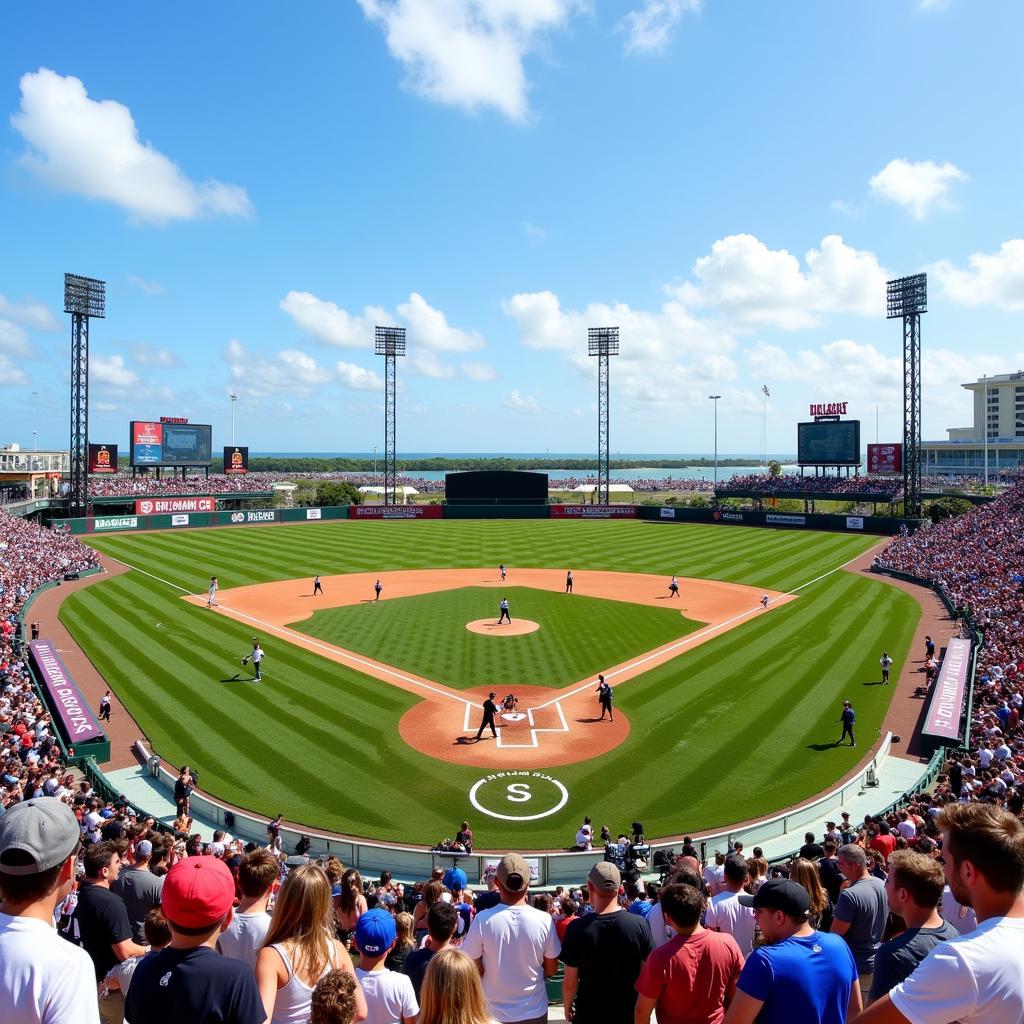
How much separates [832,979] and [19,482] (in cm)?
9363

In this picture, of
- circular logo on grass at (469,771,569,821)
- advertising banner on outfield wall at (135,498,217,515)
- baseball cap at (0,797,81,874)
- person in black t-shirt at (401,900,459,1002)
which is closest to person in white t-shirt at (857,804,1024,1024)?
person in black t-shirt at (401,900,459,1002)

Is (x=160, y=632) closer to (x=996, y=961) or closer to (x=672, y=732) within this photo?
(x=672, y=732)

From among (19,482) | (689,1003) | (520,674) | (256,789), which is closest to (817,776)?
(520,674)

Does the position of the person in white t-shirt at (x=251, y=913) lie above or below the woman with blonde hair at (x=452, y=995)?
below

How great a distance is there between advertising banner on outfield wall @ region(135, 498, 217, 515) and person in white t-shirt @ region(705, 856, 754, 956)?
7732 cm

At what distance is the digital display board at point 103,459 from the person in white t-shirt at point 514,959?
79028 millimetres

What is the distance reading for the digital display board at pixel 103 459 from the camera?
7350 centimetres

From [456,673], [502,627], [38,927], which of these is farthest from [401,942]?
[502,627]

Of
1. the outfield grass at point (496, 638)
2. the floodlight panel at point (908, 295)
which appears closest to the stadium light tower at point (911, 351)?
the floodlight panel at point (908, 295)

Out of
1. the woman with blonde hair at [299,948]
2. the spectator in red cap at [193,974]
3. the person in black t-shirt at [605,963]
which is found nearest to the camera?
the spectator in red cap at [193,974]

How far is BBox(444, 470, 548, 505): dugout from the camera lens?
8312cm

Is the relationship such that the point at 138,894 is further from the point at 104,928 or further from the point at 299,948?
the point at 299,948

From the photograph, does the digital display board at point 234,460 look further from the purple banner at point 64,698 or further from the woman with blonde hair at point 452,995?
the woman with blonde hair at point 452,995

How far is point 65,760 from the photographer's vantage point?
18.6m
